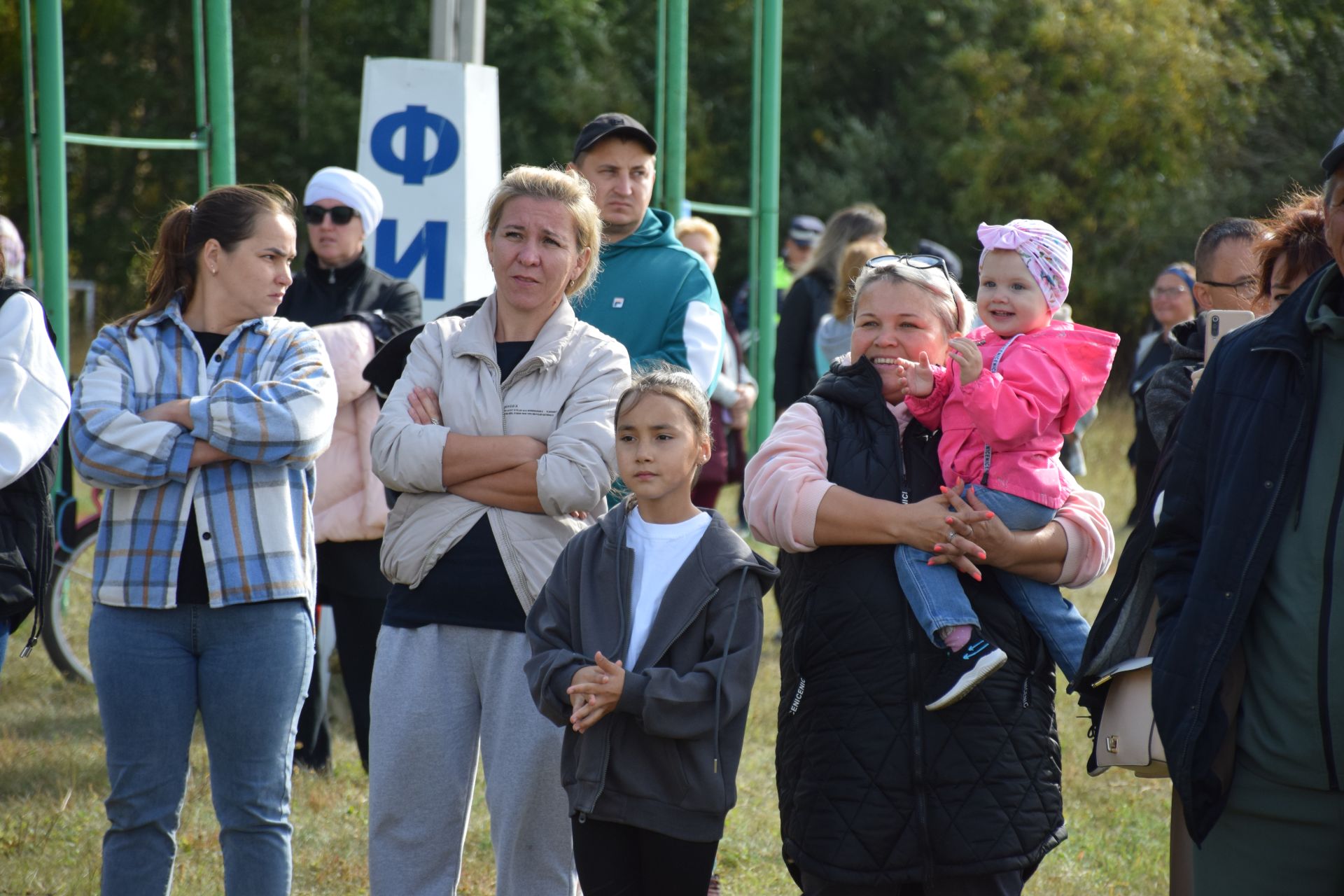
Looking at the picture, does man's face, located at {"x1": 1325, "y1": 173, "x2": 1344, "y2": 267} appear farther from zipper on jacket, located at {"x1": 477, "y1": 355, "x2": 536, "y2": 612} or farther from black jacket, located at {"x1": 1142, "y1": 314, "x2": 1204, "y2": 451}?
zipper on jacket, located at {"x1": 477, "y1": 355, "x2": 536, "y2": 612}

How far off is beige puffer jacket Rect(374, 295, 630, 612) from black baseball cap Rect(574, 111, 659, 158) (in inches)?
34.9

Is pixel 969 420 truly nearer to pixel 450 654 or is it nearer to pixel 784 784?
pixel 784 784

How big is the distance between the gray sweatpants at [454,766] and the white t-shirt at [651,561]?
0.36 m

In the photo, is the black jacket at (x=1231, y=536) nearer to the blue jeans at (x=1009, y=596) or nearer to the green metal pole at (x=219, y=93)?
the blue jeans at (x=1009, y=596)

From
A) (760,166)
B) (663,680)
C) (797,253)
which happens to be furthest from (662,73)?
(663,680)

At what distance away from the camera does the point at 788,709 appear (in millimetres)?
3324

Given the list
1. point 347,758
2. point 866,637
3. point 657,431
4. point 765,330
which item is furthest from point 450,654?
point 765,330

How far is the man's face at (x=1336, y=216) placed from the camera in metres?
2.44

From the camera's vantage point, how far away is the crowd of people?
3166mm

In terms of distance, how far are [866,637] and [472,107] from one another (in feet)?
14.0

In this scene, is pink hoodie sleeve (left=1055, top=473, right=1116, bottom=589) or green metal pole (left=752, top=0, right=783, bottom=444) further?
green metal pole (left=752, top=0, right=783, bottom=444)

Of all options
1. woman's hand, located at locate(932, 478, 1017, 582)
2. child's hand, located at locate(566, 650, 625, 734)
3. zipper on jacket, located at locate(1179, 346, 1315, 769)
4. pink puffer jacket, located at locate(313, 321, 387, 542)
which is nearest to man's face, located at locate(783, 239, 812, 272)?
pink puffer jacket, located at locate(313, 321, 387, 542)

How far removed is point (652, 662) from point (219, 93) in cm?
463

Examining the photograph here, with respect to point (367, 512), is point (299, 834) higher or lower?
lower
